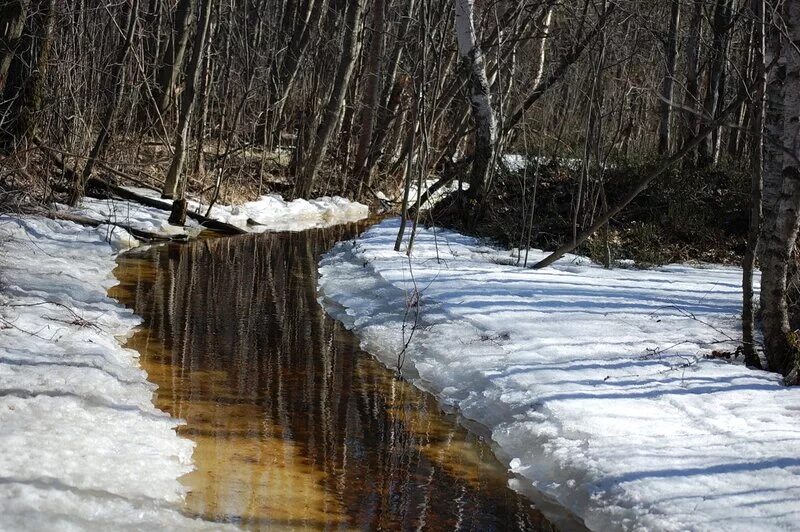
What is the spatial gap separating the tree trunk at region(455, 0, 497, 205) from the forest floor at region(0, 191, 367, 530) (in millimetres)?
6697

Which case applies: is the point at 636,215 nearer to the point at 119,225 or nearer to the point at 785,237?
the point at 785,237

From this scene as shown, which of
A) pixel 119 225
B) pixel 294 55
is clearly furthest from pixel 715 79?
pixel 119 225

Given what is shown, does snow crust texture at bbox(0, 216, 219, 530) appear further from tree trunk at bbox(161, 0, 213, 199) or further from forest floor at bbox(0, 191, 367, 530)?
tree trunk at bbox(161, 0, 213, 199)

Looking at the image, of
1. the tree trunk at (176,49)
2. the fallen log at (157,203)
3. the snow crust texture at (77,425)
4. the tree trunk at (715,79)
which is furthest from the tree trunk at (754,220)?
the tree trunk at (176,49)

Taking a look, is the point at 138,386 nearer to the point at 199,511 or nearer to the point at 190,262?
the point at 199,511

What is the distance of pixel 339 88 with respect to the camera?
2041 centimetres

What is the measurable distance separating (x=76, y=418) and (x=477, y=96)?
10109 mm

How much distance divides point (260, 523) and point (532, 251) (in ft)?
30.4

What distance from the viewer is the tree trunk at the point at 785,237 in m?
6.35

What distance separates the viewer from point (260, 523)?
4.55 metres

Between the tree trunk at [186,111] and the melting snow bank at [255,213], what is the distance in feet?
1.19

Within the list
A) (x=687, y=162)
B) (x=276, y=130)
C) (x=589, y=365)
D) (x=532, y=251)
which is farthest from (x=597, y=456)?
(x=276, y=130)

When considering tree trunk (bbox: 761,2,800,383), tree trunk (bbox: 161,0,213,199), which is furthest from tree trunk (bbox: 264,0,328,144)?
tree trunk (bbox: 761,2,800,383)

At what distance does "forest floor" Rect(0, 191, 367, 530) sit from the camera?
13.8ft
